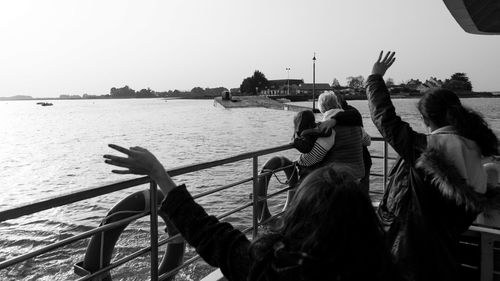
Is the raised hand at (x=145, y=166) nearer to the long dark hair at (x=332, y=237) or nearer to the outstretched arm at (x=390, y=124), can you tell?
the long dark hair at (x=332, y=237)

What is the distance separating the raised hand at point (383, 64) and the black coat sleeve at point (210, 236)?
1.36 metres

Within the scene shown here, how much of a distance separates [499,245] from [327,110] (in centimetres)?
191

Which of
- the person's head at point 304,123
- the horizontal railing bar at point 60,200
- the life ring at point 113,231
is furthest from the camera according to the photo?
the person's head at point 304,123

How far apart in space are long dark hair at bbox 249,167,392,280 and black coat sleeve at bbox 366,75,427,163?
36.5 inches

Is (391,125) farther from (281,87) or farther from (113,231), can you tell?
(281,87)

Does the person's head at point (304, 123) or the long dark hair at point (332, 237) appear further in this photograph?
the person's head at point (304, 123)

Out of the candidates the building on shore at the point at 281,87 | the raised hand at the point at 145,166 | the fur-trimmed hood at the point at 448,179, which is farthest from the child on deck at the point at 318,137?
the building on shore at the point at 281,87

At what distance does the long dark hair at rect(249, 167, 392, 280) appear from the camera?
1.07 meters

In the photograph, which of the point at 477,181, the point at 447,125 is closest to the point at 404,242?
the point at 477,181

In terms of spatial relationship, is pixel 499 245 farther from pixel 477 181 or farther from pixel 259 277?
pixel 259 277

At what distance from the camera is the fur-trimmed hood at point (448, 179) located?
5.57 ft

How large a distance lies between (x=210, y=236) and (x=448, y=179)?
0.97 m

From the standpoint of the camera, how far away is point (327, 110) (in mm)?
4266

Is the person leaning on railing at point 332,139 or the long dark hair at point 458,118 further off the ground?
the long dark hair at point 458,118
